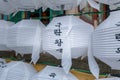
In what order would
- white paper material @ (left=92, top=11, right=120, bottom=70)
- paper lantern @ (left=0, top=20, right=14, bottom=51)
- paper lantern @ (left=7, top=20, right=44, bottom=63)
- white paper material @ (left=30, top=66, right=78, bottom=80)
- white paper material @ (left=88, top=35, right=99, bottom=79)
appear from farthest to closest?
paper lantern @ (left=0, top=20, right=14, bottom=51) < paper lantern @ (left=7, top=20, right=44, bottom=63) < white paper material @ (left=30, top=66, right=78, bottom=80) < white paper material @ (left=88, top=35, right=99, bottom=79) < white paper material @ (left=92, top=11, right=120, bottom=70)

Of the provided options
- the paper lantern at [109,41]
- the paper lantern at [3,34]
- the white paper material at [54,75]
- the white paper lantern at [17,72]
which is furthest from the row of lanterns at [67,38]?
the paper lantern at [3,34]

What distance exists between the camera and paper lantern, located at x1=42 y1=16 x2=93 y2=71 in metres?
1.63

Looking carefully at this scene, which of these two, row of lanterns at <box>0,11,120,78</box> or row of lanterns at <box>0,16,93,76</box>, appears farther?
row of lanterns at <box>0,16,93,76</box>

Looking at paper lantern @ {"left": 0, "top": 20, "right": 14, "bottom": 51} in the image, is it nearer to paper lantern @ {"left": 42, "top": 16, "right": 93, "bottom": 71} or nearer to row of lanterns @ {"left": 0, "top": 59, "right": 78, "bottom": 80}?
row of lanterns @ {"left": 0, "top": 59, "right": 78, "bottom": 80}

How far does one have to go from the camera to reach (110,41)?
52.3 inches

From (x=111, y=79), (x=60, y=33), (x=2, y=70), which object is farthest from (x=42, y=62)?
(x=111, y=79)

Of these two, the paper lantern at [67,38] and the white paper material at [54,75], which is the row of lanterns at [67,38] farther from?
the white paper material at [54,75]

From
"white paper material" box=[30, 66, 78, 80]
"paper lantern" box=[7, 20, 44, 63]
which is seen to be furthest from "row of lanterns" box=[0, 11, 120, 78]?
"white paper material" box=[30, 66, 78, 80]

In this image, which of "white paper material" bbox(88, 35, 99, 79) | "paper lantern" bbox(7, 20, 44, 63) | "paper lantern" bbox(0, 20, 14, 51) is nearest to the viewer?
"white paper material" bbox(88, 35, 99, 79)

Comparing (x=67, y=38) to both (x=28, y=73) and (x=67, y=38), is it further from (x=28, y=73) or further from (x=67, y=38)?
(x=28, y=73)

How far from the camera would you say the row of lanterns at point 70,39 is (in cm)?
133

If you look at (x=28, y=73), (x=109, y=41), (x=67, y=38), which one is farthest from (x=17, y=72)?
(x=109, y=41)

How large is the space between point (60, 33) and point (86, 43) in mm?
181

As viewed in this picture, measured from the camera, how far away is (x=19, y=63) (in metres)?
2.18
